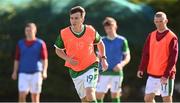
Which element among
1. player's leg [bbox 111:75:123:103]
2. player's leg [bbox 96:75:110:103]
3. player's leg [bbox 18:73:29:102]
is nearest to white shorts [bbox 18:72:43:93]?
player's leg [bbox 18:73:29:102]

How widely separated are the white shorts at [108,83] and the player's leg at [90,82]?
9.69ft

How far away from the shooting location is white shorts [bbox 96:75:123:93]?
13.3 m

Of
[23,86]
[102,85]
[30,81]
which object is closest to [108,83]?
[102,85]

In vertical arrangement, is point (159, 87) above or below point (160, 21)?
below

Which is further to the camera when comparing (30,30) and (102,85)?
(30,30)

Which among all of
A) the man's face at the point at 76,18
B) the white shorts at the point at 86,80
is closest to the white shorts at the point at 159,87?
the white shorts at the point at 86,80

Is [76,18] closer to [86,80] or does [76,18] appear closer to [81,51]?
[81,51]

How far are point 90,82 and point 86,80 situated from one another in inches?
3.2

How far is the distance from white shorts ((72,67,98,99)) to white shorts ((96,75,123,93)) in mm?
2858

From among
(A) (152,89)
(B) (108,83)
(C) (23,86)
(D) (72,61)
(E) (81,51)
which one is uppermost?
(E) (81,51)

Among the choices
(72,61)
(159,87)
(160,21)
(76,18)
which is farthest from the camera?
(159,87)

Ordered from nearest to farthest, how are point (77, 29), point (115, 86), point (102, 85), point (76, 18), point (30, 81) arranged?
point (76, 18), point (77, 29), point (102, 85), point (115, 86), point (30, 81)

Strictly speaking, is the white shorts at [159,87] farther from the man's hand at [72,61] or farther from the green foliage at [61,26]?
the green foliage at [61,26]

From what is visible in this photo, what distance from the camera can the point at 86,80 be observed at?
406 inches
